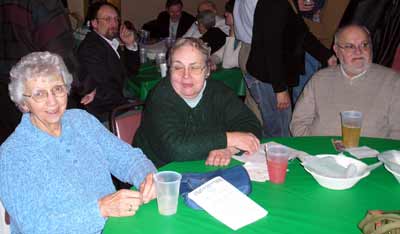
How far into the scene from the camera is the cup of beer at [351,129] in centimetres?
198

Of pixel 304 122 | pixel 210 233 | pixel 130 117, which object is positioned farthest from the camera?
pixel 304 122

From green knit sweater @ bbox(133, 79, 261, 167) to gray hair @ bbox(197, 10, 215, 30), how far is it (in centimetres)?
283

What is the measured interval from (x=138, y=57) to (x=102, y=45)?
0.58 m

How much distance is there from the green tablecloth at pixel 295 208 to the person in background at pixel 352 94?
0.69 meters

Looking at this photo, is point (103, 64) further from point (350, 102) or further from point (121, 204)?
point (121, 204)

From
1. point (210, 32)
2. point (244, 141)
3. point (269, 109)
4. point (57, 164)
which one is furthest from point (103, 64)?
point (57, 164)

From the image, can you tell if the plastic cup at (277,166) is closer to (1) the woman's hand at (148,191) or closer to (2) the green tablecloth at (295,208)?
(2) the green tablecloth at (295,208)

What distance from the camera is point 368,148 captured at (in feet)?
6.56

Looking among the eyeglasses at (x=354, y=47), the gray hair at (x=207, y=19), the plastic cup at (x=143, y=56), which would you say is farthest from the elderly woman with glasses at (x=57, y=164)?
the gray hair at (x=207, y=19)

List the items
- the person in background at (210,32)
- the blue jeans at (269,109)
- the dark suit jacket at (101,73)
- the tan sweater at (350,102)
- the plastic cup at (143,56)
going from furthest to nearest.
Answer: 1. the person in background at (210,32)
2. the plastic cup at (143,56)
3. the dark suit jacket at (101,73)
4. the blue jeans at (269,109)
5. the tan sweater at (350,102)

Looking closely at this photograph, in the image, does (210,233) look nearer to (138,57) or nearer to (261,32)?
(261,32)

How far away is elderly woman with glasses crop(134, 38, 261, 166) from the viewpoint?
6.38 ft

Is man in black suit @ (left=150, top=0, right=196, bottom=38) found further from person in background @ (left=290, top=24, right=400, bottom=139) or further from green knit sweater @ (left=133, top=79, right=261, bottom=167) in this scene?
green knit sweater @ (left=133, top=79, right=261, bottom=167)

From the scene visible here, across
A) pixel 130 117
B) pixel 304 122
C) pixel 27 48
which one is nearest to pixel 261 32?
pixel 304 122
